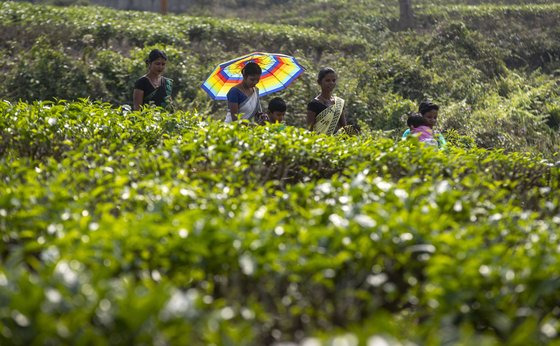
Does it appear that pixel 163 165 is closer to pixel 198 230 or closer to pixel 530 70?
pixel 198 230

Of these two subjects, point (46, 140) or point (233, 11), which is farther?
point (233, 11)

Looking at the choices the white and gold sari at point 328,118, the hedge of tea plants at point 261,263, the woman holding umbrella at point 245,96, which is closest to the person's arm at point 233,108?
the woman holding umbrella at point 245,96

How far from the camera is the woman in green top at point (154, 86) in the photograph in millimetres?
7199

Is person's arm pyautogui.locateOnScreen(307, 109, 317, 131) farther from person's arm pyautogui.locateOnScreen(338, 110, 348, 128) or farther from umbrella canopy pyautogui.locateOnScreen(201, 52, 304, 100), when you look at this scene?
umbrella canopy pyautogui.locateOnScreen(201, 52, 304, 100)

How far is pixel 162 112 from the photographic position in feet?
21.5

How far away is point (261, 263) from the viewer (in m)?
3.05

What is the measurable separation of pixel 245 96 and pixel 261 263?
4.21 metres

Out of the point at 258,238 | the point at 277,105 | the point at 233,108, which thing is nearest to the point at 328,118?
the point at 277,105

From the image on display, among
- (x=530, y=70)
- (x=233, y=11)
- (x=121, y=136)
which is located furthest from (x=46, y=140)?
(x=233, y=11)

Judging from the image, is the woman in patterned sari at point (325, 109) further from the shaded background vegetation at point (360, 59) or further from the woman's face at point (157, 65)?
the shaded background vegetation at point (360, 59)

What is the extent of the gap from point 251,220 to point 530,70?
643 inches

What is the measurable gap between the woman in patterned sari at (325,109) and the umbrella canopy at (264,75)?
1.01m

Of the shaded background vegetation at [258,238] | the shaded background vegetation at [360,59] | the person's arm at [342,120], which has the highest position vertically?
the shaded background vegetation at [258,238]

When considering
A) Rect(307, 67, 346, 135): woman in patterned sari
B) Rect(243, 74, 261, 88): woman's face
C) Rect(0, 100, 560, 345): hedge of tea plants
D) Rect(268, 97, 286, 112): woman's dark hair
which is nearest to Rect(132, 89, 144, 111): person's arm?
Rect(243, 74, 261, 88): woman's face
